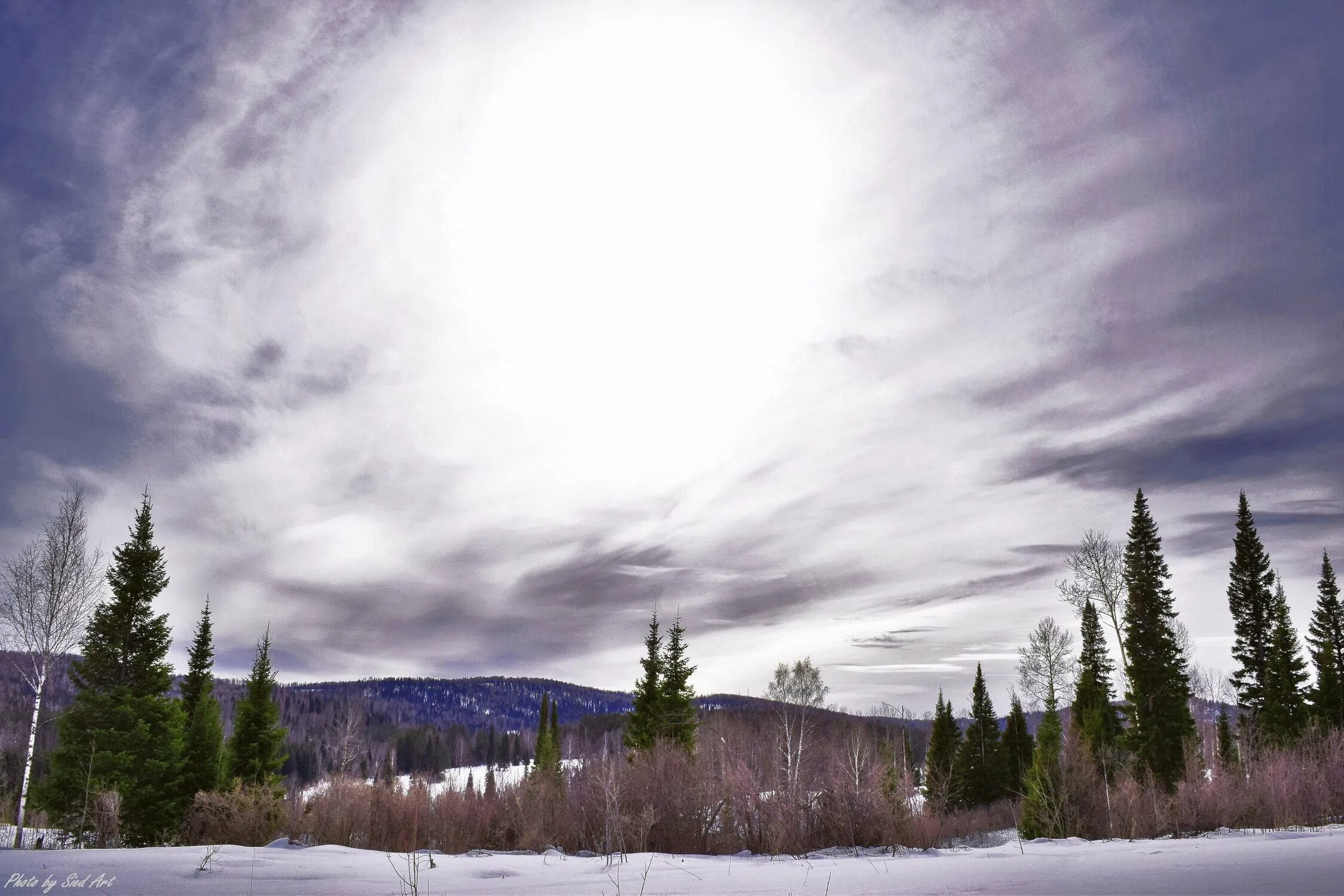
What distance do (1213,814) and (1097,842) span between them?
7.93 m

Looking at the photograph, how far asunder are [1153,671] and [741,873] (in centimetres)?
3506

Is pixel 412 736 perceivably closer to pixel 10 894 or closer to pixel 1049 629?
pixel 1049 629

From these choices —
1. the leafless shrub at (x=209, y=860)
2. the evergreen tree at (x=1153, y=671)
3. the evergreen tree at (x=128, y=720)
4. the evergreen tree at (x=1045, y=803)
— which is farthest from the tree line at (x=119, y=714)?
the evergreen tree at (x=1153, y=671)

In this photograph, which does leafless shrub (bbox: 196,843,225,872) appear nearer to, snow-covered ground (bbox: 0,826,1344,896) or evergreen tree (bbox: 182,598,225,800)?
snow-covered ground (bbox: 0,826,1344,896)

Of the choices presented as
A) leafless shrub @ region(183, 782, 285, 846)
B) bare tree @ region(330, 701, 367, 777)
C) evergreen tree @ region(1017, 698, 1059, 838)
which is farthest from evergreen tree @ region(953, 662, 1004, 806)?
leafless shrub @ region(183, 782, 285, 846)

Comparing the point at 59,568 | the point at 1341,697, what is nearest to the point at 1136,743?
the point at 1341,697

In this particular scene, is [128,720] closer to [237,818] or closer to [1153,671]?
[237,818]

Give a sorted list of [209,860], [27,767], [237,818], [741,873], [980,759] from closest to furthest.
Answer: [209,860], [741,873], [237,818], [27,767], [980,759]

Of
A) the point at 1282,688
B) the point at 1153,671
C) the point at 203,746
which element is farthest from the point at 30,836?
the point at 1282,688

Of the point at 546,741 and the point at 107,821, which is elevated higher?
the point at 107,821

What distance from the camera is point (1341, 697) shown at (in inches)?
1662

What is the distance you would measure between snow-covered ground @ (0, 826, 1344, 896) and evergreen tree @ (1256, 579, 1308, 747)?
34.1 meters

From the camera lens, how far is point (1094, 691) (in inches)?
1882

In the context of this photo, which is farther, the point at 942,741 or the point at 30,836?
the point at 942,741
